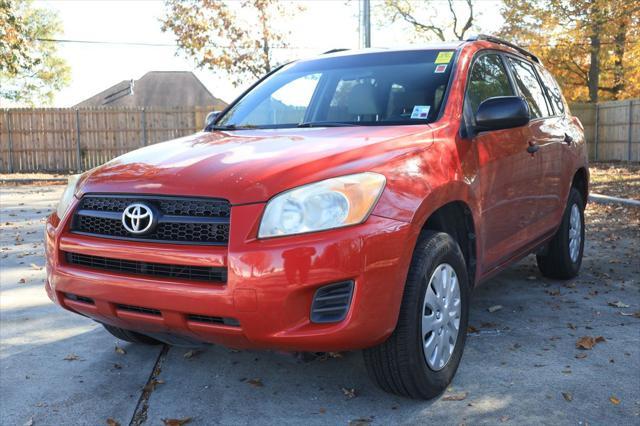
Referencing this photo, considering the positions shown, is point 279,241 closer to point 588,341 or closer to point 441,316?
point 441,316

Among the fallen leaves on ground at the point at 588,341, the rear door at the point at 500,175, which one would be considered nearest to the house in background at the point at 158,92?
the rear door at the point at 500,175

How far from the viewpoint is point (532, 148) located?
4.18 meters

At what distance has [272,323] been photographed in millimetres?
2496

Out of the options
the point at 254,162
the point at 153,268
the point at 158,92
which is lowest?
the point at 153,268

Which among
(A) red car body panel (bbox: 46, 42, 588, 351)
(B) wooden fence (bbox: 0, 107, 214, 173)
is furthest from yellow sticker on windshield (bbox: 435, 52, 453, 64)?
(B) wooden fence (bbox: 0, 107, 214, 173)

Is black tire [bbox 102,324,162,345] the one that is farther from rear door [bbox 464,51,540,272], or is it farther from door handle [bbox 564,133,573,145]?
door handle [bbox 564,133,573,145]

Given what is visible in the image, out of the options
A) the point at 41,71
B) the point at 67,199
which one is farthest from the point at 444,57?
the point at 41,71

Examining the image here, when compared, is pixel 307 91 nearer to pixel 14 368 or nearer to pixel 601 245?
pixel 14 368

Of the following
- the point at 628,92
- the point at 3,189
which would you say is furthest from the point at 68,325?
the point at 628,92

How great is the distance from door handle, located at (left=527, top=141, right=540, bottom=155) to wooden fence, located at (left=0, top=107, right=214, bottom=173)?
18.3m

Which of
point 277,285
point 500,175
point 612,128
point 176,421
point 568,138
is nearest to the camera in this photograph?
point 277,285

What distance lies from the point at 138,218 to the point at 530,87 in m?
3.25

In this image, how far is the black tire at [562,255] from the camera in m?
5.11

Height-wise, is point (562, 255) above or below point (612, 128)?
below
